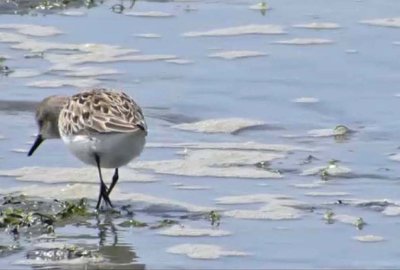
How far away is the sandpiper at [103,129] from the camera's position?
7332 mm

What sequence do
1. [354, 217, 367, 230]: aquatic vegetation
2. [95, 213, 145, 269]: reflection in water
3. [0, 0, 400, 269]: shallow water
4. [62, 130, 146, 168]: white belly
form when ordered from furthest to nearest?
[62, 130, 146, 168]: white belly < [354, 217, 367, 230]: aquatic vegetation < [0, 0, 400, 269]: shallow water < [95, 213, 145, 269]: reflection in water

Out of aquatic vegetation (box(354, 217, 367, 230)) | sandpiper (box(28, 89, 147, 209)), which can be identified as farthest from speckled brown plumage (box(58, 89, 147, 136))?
aquatic vegetation (box(354, 217, 367, 230))

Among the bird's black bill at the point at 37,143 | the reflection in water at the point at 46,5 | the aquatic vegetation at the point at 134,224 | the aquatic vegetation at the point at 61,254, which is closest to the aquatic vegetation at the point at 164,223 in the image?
the aquatic vegetation at the point at 134,224

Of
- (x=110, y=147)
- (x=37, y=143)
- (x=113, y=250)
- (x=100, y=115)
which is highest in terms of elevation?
(x=100, y=115)

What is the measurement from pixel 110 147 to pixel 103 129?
0.31 ft

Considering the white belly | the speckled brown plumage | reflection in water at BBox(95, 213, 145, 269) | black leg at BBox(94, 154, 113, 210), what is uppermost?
the speckled brown plumage

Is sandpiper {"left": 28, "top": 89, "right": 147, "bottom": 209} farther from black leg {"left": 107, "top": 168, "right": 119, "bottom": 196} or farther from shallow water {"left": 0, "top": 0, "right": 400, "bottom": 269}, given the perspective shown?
shallow water {"left": 0, "top": 0, "right": 400, "bottom": 269}

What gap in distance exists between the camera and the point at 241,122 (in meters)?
9.03

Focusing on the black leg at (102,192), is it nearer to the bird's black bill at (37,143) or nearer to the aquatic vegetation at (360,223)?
the bird's black bill at (37,143)

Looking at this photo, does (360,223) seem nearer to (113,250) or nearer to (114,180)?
(113,250)

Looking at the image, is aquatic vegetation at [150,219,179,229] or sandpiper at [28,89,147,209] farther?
sandpiper at [28,89,147,209]

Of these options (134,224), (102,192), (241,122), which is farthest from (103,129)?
(241,122)

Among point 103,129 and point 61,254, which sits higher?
point 103,129

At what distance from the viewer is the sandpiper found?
7.33 meters
